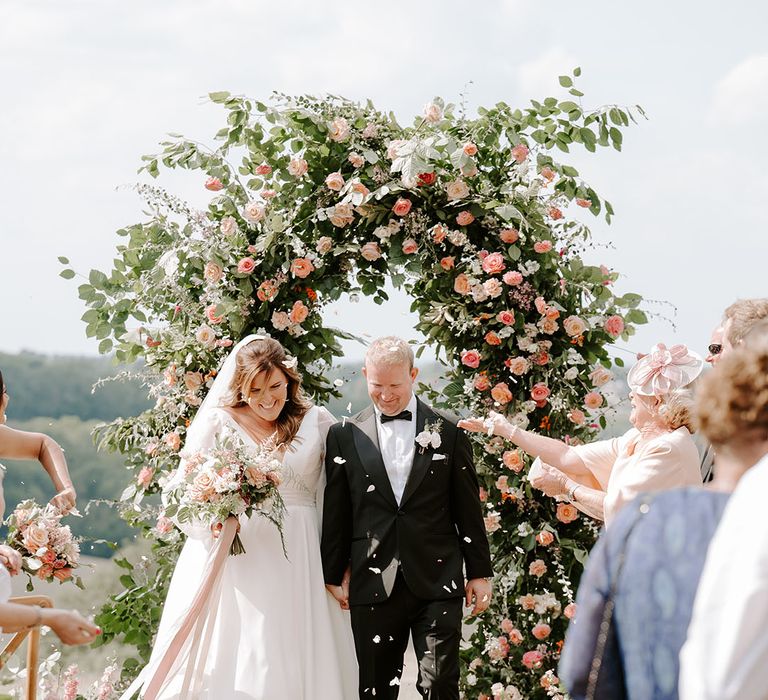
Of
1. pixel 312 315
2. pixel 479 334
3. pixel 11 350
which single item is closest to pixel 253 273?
pixel 312 315

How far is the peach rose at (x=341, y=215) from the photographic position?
6125 millimetres

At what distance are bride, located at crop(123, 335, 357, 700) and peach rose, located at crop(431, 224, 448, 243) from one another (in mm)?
1205

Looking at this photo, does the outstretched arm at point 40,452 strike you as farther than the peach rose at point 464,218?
No

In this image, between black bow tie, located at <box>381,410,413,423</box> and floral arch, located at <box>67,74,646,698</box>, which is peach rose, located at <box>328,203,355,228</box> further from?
black bow tie, located at <box>381,410,413,423</box>

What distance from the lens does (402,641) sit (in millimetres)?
5156

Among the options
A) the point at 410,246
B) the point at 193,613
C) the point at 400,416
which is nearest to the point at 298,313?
the point at 410,246

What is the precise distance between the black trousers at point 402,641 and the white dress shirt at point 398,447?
0.46 m

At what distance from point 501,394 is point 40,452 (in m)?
2.45

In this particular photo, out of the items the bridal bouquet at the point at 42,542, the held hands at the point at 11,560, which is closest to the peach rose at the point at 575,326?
the bridal bouquet at the point at 42,542

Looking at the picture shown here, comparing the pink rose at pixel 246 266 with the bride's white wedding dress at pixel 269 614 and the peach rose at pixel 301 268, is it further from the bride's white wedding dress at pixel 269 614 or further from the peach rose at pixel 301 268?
the bride's white wedding dress at pixel 269 614

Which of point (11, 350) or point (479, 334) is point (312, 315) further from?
point (11, 350)

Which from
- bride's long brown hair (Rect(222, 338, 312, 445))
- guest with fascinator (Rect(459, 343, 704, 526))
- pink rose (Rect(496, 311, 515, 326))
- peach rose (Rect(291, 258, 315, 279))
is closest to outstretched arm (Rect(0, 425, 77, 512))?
bride's long brown hair (Rect(222, 338, 312, 445))

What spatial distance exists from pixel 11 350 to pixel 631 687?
15.5 metres

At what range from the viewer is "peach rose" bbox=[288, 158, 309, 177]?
20.2ft
